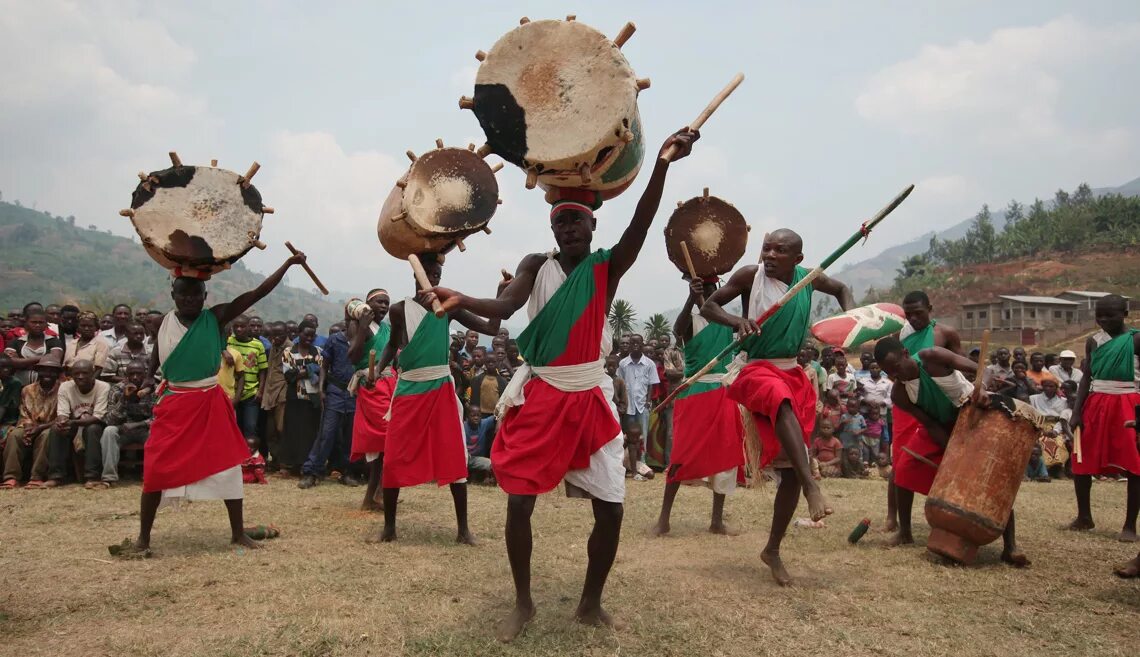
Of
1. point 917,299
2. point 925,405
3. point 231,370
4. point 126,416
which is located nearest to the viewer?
point 925,405

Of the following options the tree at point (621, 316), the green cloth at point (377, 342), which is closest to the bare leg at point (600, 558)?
the green cloth at point (377, 342)

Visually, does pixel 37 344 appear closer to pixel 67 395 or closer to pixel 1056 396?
pixel 67 395

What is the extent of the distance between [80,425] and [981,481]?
1054 cm

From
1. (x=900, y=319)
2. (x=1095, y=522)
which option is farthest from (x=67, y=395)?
(x=1095, y=522)

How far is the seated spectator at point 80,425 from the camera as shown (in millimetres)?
10000

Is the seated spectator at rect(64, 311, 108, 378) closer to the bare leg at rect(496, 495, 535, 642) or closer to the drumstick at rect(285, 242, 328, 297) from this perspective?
the drumstick at rect(285, 242, 328, 297)

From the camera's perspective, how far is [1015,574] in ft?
18.8

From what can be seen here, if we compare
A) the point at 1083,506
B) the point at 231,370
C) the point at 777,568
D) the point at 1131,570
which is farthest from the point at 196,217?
the point at 1083,506

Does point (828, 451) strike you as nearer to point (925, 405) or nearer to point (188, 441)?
point (925, 405)

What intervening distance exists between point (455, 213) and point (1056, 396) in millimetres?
13618

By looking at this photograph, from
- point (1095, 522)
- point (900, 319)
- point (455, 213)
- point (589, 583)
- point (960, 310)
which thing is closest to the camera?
point (589, 583)

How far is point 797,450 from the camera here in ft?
17.3

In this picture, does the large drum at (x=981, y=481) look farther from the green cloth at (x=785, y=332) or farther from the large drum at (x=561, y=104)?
the large drum at (x=561, y=104)

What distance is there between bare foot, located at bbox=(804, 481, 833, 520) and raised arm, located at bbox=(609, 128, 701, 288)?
6.28ft
